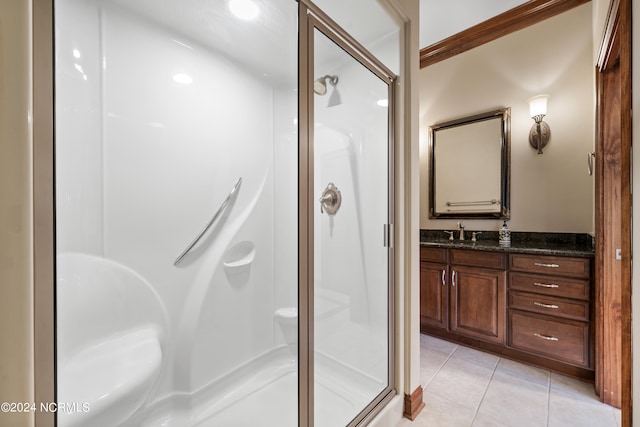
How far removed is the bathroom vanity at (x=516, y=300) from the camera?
192 centimetres

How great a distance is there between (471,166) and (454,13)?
1396 mm

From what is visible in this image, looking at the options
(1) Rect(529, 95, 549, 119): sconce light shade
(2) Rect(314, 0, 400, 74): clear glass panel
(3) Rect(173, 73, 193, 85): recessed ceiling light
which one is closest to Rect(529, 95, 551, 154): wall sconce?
(1) Rect(529, 95, 549, 119): sconce light shade

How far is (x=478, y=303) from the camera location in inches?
91.6

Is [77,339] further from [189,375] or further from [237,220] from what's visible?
[237,220]

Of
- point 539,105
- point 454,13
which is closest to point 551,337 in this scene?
point 539,105

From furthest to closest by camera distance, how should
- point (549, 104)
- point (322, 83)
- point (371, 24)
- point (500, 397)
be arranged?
point (549, 104)
point (500, 397)
point (371, 24)
point (322, 83)

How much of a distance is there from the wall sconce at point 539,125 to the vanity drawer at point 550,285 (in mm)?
1152

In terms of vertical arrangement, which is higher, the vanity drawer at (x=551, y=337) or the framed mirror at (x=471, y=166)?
the framed mirror at (x=471, y=166)

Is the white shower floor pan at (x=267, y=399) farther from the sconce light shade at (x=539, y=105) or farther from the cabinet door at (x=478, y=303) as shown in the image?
the sconce light shade at (x=539, y=105)

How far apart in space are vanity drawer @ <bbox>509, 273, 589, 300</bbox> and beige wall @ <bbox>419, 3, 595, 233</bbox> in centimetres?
64

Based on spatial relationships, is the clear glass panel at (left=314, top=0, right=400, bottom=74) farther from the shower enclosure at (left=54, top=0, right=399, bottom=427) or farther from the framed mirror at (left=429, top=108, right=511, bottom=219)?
the framed mirror at (left=429, top=108, right=511, bottom=219)

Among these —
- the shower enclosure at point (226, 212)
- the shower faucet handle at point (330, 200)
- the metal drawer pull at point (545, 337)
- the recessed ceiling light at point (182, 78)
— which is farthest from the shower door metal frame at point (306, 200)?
the metal drawer pull at point (545, 337)
